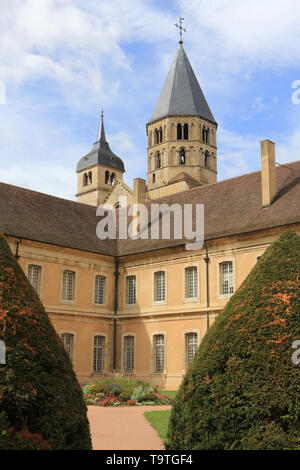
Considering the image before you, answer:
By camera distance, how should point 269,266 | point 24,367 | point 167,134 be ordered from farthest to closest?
point 167,134 < point 269,266 < point 24,367

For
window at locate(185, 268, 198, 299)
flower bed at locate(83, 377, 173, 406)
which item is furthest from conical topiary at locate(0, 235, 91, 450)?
window at locate(185, 268, 198, 299)

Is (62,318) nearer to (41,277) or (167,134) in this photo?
(41,277)

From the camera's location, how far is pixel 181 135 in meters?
57.7

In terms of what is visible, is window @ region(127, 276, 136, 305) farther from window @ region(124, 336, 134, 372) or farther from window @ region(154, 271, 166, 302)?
window @ region(124, 336, 134, 372)

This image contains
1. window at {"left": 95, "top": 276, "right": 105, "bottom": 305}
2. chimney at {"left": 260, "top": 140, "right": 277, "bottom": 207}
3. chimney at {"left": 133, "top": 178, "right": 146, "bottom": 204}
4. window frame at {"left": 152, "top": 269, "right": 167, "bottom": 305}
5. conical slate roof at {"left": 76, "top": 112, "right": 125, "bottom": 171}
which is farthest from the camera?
conical slate roof at {"left": 76, "top": 112, "right": 125, "bottom": 171}

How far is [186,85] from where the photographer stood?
190 ft

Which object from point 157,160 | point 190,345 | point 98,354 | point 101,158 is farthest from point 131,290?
point 101,158

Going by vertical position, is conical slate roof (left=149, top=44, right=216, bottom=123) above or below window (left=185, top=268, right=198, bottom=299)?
above

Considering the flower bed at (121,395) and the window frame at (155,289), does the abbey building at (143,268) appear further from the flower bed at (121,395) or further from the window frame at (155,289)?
the flower bed at (121,395)

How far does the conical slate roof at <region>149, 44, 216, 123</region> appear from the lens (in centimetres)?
5706

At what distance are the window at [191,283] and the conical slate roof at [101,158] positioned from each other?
129 feet

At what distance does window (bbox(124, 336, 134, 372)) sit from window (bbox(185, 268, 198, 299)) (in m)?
4.15

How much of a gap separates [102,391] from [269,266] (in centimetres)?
1275
